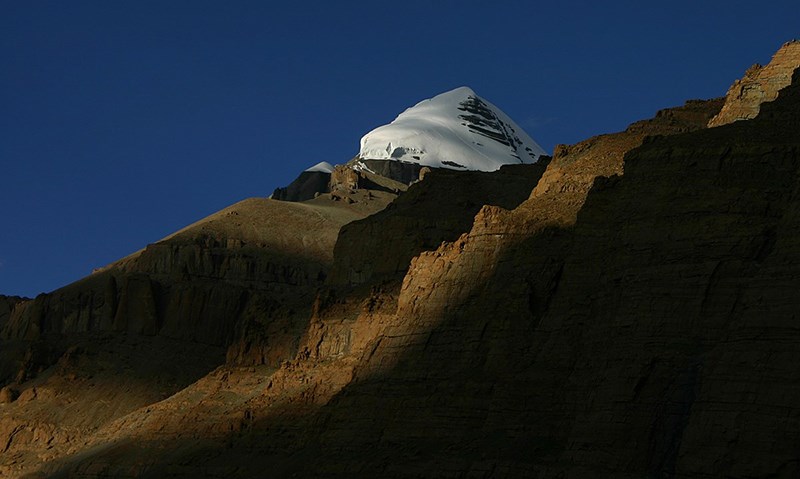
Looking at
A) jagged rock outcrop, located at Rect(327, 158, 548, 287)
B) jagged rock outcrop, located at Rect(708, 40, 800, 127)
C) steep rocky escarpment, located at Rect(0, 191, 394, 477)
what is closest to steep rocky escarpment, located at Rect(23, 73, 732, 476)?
jagged rock outcrop, located at Rect(708, 40, 800, 127)

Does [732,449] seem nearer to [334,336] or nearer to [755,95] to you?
[755,95]

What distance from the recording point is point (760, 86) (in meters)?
82.6

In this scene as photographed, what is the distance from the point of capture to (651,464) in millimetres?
61938

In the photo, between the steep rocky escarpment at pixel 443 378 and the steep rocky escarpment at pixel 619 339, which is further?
the steep rocky escarpment at pixel 443 378

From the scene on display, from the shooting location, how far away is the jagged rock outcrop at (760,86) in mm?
81625

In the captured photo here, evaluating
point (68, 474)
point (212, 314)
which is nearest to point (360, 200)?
point (212, 314)

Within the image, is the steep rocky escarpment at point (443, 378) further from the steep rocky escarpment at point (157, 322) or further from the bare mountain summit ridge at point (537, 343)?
the steep rocky escarpment at point (157, 322)

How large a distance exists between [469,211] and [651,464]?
58639mm

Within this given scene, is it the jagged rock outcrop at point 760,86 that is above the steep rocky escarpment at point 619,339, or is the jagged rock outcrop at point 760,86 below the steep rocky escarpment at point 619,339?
above

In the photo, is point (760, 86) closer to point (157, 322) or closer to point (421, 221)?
point (421, 221)

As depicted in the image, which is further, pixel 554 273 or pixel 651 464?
pixel 554 273

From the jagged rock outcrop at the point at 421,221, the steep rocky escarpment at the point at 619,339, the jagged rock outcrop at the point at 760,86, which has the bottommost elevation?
the steep rocky escarpment at the point at 619,339

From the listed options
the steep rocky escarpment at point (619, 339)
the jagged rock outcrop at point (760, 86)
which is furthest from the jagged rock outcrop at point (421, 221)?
the jagged rock outcrop at point (760, 86)

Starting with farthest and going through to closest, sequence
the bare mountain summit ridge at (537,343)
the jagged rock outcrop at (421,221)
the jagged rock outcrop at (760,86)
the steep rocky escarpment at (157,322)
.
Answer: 1. the steep rocky escarpment at (157,322)
2. the jagged rock outcrop at (421,221)
3. the jagged rock outcrop at (760,86)
4. the bare mountain summit ridge at (537,343)
